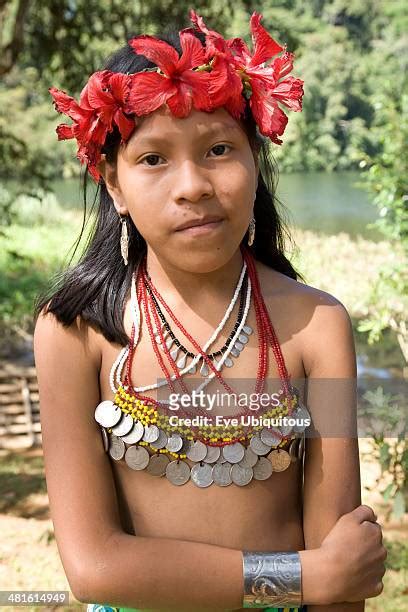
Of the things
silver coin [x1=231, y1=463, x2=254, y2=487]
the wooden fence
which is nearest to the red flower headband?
silver coin [x1=231, y1=463, x2=254, y2=487]

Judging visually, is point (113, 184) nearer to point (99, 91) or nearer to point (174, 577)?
point (99, 91)

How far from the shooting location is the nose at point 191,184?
1230mm

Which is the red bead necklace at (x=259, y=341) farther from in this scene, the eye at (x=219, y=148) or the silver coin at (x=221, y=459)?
the eye at (x=219, y=148)

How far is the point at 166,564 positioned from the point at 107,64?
0.88 meters

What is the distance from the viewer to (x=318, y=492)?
1.37 metres

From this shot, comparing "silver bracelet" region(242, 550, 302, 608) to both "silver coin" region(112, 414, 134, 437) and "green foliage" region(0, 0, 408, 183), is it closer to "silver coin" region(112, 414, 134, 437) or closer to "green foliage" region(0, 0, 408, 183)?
"silver coin" region(112, 414, 134, 437)

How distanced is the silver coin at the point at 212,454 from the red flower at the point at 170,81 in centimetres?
57

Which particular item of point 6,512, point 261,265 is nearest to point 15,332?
point 6,512

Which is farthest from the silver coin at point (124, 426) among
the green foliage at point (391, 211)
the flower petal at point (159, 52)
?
the green foliage at point (391, 211)

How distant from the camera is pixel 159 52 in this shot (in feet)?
4.16

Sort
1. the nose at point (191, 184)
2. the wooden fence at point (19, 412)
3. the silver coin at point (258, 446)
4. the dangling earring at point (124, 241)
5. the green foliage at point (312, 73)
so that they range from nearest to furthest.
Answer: the nose at point (191, 184) < the silver coin at point (258, 446) < the dangling earring at point (124, 241) < the wooden fence at point (19, 412) < the green foliage at point (312, 73)

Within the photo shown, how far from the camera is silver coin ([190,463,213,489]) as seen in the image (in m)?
1.35

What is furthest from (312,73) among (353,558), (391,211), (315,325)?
(353,558)

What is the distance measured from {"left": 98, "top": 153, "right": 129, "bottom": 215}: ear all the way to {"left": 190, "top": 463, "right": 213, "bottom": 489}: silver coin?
0.48 meters
